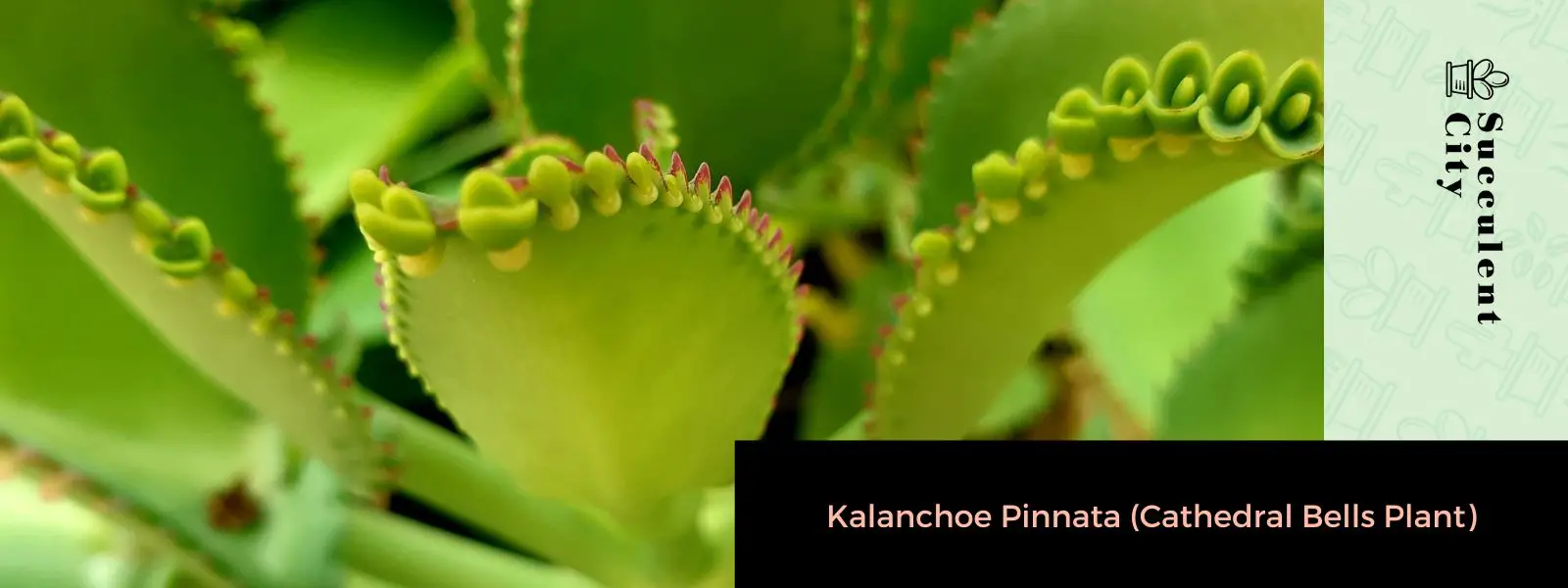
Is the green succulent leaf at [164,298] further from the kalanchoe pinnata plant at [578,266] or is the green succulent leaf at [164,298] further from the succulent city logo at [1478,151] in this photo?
the succulent city logo at [1478,151]

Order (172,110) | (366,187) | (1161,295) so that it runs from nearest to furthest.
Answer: (366,187), (172,110), (1161,295)

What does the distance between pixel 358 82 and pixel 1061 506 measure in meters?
0.32

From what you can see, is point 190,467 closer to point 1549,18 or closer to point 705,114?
point 705,114

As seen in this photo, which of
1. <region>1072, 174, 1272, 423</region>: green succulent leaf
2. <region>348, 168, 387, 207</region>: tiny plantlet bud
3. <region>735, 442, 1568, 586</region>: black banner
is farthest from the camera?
<region>1072, 174, 1272, 423</region>: green succulent leaf

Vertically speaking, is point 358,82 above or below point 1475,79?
above

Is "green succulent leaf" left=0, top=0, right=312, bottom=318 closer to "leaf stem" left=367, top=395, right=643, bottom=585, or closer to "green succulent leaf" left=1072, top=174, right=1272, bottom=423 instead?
"leaf stem" left=367, top=395, right=643, bottom=585

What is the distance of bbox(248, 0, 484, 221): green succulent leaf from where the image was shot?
42cm

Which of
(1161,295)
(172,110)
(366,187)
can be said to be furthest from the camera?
(1161,295)

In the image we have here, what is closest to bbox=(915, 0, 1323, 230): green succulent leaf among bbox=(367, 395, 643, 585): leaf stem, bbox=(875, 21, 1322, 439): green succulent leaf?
bbox=(875, 21, 1322, 439): green succulent leaf

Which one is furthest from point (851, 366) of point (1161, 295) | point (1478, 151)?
point (1478, 151)

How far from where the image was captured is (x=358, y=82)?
1.52 feet

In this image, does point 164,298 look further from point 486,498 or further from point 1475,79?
point 1475,79

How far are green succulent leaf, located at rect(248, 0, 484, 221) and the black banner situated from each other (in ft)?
0.71

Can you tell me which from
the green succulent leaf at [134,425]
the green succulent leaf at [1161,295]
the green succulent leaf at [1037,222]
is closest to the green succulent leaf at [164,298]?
the green succulent leaf at [134,425]
